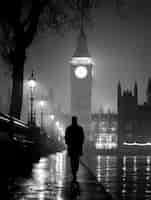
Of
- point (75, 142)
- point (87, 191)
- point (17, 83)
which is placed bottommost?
point (87, 191)

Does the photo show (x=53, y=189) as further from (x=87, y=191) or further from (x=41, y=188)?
(x=87, y=191)

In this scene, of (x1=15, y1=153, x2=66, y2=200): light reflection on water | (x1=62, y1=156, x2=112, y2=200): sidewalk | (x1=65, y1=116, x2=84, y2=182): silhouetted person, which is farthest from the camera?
(x1=65, y1=116, x2=84, y2=182): silhouetted person

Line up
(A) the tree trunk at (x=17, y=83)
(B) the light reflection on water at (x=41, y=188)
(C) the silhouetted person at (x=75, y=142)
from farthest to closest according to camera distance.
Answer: (A) the tree trunk at (x=17, y=83)
(C) the silhouetted person at (x=75, y=142)
(B) the light reflection on water at (x=41, y=188)

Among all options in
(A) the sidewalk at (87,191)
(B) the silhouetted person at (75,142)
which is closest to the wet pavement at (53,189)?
(A) the sidewalk at (87,191)

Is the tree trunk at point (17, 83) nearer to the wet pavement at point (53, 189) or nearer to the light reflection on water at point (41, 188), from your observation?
the light reflection on water at point (41, 188)

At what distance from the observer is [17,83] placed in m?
23.1

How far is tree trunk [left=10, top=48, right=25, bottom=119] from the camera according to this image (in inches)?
908

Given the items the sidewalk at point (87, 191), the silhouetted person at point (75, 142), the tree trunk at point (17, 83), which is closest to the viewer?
the sidewalk at point (87, 191)

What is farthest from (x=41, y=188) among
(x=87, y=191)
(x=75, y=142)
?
(x=75, y=142)

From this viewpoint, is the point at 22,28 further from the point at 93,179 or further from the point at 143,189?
the point at 143,189

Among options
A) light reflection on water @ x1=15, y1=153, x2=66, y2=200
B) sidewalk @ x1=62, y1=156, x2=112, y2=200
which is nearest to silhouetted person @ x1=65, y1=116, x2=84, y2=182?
sidewalk @ x1=62, y1=156, x2=112, y2=200

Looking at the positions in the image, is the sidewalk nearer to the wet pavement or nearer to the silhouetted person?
the wet pavement

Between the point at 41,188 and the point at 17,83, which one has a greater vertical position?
the point at 17,83

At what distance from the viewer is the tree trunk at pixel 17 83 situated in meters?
23.1
